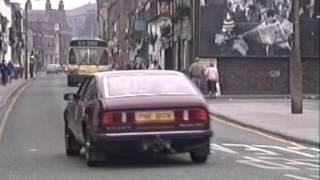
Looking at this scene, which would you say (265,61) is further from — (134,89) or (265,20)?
(134,89)

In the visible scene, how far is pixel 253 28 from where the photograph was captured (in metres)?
43.6

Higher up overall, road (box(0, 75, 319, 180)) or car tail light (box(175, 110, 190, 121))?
car tail light (box(175, 110, 190, 121))

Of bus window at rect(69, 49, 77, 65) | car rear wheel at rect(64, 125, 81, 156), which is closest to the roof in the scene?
bus window at rect(69, 49, 77, 65)

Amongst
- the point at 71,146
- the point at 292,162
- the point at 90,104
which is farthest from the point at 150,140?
→ the point at 71,146

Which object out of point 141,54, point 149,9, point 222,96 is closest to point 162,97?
point 222,96

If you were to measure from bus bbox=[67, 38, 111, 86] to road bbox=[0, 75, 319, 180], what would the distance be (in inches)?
1332

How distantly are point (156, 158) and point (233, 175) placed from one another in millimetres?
2680

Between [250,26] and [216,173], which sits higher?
[250,26]

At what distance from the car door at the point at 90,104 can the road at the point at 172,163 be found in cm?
74

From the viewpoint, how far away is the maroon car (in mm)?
13781

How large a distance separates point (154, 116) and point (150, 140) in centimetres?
37

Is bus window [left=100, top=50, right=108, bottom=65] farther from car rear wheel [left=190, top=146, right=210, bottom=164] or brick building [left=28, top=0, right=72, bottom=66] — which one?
brick building [left=28, top=0, right=72, bottom=66]

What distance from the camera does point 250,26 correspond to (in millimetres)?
43562

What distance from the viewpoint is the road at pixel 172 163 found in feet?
42.9
